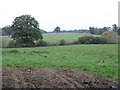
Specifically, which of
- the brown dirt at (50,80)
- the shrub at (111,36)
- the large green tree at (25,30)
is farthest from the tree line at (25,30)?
the brown dirt at (50,80)

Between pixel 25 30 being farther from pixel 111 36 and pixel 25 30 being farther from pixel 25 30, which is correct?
pixel 111 36

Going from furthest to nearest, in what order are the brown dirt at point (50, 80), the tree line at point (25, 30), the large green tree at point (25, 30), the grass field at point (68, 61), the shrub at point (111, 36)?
the large green tree at point (25, 30)
the tree line at point (25, 30)
the shrub at point (111, 36)
the grass field at point (68, 61)
the brown dirt at point (50, 80)

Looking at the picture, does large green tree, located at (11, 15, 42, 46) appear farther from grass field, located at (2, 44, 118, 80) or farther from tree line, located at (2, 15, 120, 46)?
grass field, located at (2, 44, 118, 80)

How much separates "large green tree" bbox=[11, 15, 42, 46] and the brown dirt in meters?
31.8

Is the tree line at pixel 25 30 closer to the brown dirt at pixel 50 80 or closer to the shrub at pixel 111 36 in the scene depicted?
the shrub at pixel 111 36

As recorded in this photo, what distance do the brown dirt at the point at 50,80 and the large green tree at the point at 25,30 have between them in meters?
31.8

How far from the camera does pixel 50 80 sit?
9.44 meters

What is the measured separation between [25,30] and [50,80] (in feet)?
119

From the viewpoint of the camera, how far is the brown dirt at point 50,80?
8977mm

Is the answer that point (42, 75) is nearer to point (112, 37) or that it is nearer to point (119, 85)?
point (119, 85)

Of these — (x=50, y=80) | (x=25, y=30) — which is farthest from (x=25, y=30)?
(x=50, y=80)

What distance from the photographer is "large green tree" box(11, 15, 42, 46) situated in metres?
43.4

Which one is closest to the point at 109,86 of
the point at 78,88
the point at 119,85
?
the point at 119,85

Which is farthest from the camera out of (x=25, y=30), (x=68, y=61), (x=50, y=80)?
(x=25, y=30)
